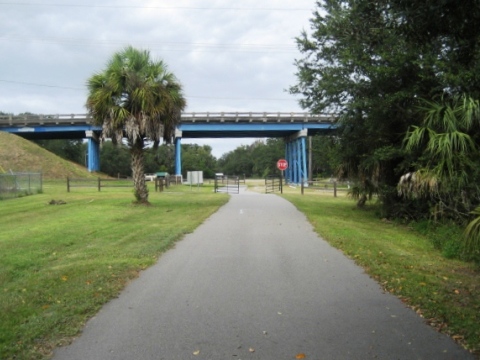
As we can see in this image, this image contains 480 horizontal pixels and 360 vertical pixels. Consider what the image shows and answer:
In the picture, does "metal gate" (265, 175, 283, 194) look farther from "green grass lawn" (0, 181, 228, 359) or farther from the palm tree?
"green grass lawn" (0, 181, 228, 359)

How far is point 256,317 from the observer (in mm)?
5219

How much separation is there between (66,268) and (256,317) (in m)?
4.00

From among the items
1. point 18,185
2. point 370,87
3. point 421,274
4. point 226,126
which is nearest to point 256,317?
point 421,274

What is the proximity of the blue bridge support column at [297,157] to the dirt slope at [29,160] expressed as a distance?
92.5ft

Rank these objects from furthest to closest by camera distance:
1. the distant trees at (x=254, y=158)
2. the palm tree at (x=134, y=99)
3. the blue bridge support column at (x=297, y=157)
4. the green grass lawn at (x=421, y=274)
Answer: the distant trees at (x=254, y=158)
the blue bridge support column at (x=297, y=157)
the palm tree at (x=134, y=99)
the green grass lawn at (x=421, y=274)

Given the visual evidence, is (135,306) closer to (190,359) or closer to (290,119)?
(190,359)

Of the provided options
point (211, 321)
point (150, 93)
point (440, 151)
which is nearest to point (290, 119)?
point (150, 93)

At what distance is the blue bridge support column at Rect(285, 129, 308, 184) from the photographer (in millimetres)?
57594

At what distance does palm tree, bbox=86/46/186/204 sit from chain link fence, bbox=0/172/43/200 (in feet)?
39.6

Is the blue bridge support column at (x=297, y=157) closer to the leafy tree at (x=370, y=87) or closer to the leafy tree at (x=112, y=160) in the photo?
the leafy tree at (x=370, y=87)

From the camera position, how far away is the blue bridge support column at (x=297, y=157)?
57.6 m

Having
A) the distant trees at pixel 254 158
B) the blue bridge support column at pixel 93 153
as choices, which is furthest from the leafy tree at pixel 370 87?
the distant trees at pixel 254 158

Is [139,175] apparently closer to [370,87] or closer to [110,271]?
[370,87]

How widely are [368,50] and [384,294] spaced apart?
11.1 m
